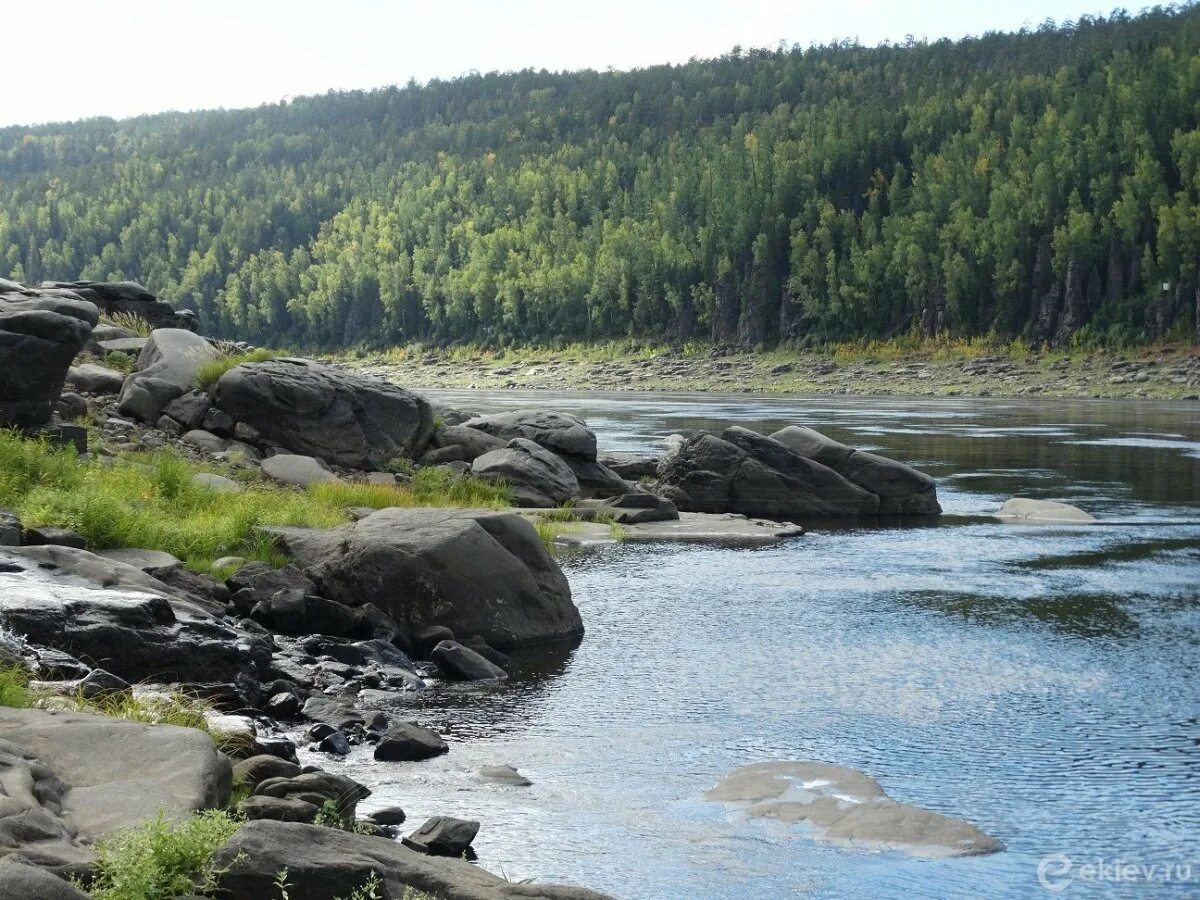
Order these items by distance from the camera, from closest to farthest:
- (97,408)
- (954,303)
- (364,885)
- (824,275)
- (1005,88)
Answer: (364,885) < (97,408) < (954,303) < (824,275) < (1005,88)

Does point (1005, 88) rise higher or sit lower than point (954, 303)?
higher

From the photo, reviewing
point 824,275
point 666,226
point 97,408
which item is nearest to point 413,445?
point 97,408

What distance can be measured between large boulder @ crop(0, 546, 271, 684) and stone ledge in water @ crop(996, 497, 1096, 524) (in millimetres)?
20725

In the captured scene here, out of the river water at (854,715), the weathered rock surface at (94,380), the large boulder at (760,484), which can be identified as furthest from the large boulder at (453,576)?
the large boulder at (760,484)

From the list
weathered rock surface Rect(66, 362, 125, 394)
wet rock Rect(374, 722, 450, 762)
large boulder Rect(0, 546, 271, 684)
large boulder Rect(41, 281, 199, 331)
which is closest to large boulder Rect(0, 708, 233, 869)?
wet rock Rect(374, 722, 450, 762)

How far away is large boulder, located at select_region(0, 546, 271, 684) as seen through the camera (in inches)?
540

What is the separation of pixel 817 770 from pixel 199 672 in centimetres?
612

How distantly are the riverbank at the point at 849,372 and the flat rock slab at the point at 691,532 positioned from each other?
73788 millimetres

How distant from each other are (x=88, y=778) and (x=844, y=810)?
19.0 ft

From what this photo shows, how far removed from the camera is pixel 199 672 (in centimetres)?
1412

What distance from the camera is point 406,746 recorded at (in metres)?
12.7

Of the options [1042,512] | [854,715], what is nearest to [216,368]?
[1042,512]

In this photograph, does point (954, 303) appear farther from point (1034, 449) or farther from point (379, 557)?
point (379, 557)

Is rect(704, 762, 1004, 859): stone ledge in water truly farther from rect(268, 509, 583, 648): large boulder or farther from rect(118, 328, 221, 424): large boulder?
rect(118, 328, 221, 424): large boulder
